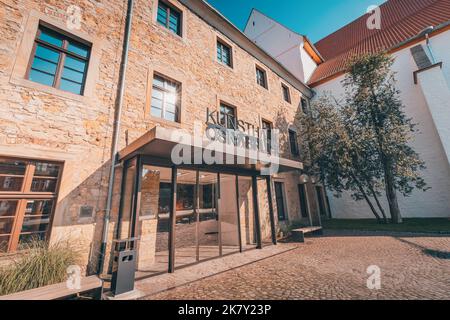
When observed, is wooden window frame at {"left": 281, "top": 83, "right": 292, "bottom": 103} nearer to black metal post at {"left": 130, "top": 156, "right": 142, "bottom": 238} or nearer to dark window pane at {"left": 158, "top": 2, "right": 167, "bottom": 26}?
dark window pane at {"left": 158, "top": 2, "right": 167, "bottom": 26}

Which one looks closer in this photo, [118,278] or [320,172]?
[118,278]

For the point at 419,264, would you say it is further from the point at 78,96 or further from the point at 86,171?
the point at 78,96

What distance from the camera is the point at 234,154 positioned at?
5.03m

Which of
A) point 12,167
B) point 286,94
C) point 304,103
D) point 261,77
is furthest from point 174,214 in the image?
point 304,103

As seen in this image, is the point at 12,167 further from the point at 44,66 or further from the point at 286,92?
the point at 286,92

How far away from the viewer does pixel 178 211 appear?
5566 mm

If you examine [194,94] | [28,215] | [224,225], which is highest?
[194,94]

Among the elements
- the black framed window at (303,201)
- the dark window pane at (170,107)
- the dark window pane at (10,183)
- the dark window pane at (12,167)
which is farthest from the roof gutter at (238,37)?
the dark window pane at (10,183)

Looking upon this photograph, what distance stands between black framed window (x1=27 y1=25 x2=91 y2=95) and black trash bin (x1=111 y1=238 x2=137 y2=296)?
367cm

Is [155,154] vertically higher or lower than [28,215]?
higher

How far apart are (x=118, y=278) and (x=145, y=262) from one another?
164 centimetres

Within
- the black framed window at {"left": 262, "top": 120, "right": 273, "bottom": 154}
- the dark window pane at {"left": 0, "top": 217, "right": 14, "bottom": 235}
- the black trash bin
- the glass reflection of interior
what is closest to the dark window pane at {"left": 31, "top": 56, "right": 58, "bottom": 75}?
the glass reflection of interior

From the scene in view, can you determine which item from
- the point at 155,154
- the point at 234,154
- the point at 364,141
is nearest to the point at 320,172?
the point at 364,141

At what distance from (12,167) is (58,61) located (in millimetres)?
2505
